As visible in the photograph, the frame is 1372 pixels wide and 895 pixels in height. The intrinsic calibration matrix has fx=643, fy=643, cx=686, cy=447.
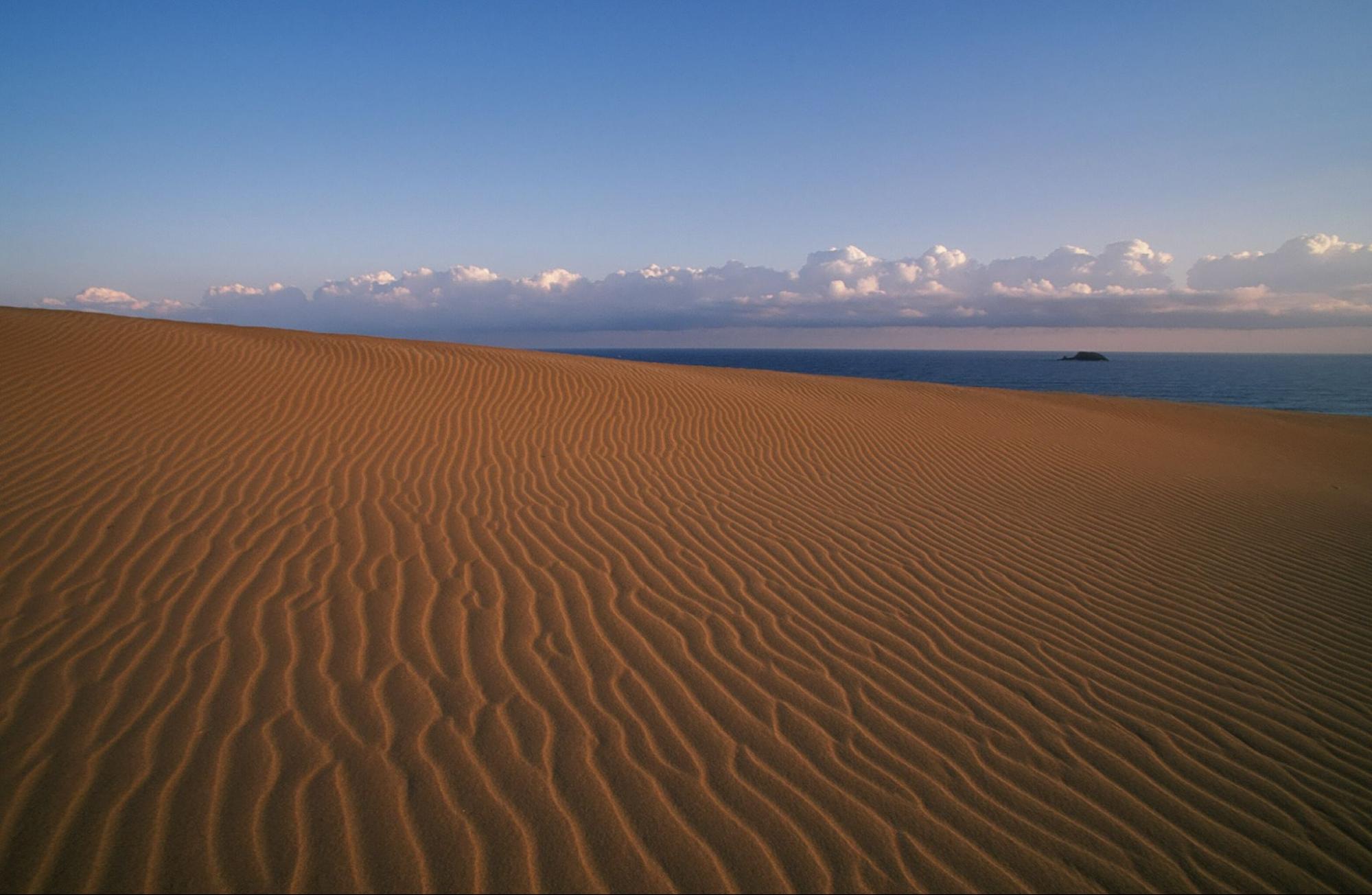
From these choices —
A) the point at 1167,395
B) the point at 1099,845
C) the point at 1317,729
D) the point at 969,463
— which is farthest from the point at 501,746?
the point at 1167,395

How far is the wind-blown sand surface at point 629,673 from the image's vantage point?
2.25 metres

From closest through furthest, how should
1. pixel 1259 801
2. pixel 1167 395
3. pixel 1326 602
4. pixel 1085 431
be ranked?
pixel 1259 801
pixel 1326 602
pixel 1085 431
pixel 1167 395

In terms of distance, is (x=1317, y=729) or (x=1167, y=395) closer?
(x=1317, y=729)

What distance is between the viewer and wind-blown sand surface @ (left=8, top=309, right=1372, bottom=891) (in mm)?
2246

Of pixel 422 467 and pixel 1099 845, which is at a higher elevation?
pixel 422 467

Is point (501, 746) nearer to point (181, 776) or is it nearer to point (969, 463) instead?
point (181, 776)

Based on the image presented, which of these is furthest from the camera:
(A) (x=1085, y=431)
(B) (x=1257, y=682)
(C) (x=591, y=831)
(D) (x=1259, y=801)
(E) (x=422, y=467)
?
(A) (x=1085, y=431)

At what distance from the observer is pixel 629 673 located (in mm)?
3291

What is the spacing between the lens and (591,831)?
2.29 m

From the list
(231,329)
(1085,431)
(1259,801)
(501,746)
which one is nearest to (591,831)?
(501,746)

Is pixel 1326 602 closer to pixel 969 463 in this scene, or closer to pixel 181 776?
pixel 969 463

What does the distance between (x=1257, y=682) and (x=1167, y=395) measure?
155ft

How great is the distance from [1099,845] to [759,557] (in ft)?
9.34

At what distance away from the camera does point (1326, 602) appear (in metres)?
4.87
